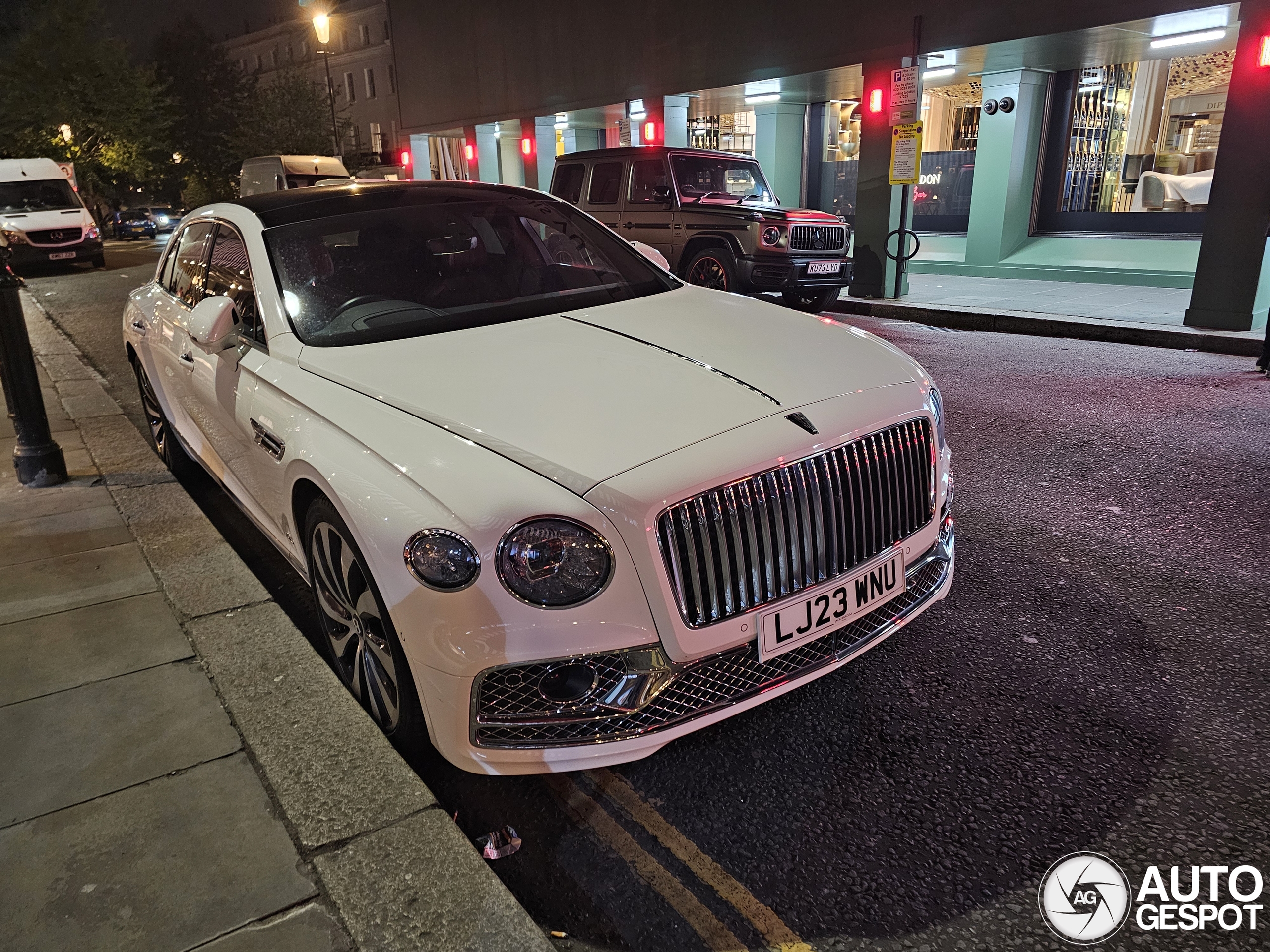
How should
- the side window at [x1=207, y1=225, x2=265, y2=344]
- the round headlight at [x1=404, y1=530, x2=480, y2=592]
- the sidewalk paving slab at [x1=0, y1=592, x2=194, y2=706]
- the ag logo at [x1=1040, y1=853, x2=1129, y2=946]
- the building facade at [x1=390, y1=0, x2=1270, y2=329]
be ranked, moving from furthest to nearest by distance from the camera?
the building facade at [x1=390, y1=0, x2=1270, y2=329] < the side window at [x1=207, y1=225, x2=265, y2=344] < the sidewalk paving slab at [x1=0, y1=592, x2=194, y2=706] < the round headlight at [x1=404, y1=530, x2=480, y2=592] < the ag logo at [x1=1040, y1=853, x2=1129, y2=946]

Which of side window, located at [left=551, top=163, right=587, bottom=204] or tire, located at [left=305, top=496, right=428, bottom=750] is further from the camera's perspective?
side window, located at [left=551, top=163, right=587, bottom=204]

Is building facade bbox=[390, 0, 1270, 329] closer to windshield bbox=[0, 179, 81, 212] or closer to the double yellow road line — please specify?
the double yellow road line

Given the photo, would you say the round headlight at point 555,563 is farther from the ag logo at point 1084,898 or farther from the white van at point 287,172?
the white van at point 287,172

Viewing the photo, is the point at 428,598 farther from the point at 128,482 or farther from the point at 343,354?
the point at 128,482

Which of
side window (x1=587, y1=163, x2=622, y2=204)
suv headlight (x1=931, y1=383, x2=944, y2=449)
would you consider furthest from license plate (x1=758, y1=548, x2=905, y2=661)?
side window (x1=587, y1=163, x2=622, y2=204)

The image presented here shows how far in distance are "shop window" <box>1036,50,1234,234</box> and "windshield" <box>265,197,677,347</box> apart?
45.2 ft

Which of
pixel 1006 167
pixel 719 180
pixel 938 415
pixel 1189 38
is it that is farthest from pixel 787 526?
pixel 1006 167

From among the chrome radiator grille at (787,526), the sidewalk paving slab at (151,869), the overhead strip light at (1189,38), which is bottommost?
the sidewalk paving slab at (151,869)

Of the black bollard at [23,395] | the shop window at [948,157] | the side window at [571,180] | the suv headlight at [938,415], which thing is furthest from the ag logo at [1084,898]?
the shop window at [948,157]

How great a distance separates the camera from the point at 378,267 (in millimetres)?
3590

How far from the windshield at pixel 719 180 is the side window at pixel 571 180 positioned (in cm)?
149

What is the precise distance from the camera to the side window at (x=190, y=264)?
444 centimetres

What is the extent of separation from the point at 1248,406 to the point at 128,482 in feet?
26.1

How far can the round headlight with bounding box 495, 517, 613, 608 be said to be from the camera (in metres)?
2.21
